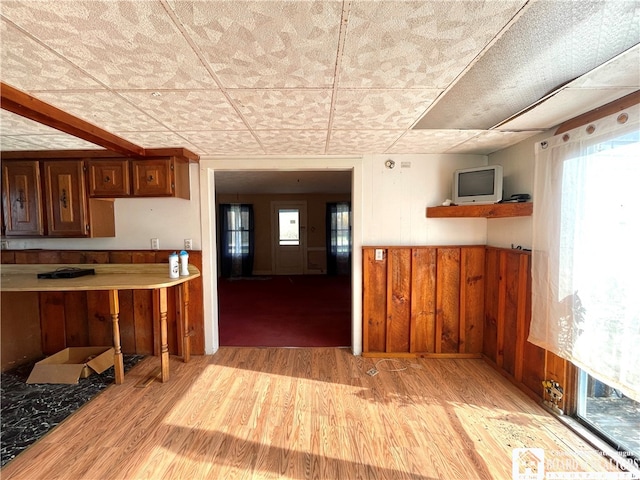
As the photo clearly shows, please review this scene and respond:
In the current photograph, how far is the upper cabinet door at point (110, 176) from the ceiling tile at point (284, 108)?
1.47 meters

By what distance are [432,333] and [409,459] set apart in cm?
143

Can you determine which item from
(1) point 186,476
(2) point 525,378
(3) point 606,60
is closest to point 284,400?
(1) point 186,476

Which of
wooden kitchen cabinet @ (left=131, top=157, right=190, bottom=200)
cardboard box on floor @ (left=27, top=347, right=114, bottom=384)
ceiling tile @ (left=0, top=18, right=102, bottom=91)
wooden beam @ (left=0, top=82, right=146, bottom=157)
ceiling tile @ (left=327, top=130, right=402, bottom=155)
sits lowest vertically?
cardboard box on floor @ (left=27, top=347, right=114, bottom=384)

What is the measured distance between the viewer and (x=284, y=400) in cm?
207

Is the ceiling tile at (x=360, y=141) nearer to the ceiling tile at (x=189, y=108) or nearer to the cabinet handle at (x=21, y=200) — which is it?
the ceiling tile at (x=189, y=108)

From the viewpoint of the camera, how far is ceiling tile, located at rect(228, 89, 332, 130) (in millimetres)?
1438

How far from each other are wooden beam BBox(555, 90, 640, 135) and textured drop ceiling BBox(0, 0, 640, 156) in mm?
39

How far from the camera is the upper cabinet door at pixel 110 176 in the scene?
2475 millimetres

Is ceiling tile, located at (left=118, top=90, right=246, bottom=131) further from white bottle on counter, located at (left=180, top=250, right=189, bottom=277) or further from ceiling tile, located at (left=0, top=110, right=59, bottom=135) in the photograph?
white bottle on counter, located at (left=180, top=250, right=189, bottom=277)

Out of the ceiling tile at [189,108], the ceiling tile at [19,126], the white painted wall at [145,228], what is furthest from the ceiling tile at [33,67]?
the white painted wall at [145,228]

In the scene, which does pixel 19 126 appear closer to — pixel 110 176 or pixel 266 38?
pixel 110 176

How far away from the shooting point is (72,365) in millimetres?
2297

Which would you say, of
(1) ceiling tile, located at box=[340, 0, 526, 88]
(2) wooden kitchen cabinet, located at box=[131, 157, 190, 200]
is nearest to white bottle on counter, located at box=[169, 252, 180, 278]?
(2) wooden kitchen cabinet, located at box=[131, 157, 190, 200]

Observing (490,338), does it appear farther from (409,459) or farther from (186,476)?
(186,476)
